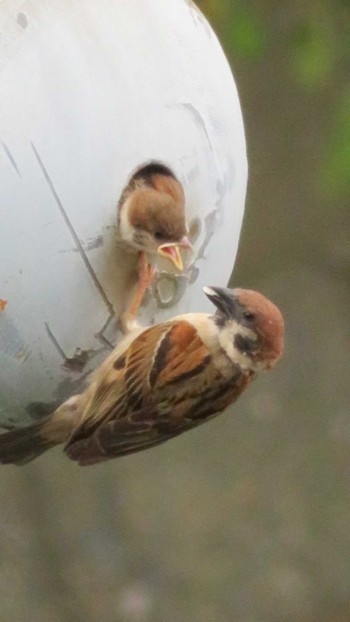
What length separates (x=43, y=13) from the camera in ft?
2.86

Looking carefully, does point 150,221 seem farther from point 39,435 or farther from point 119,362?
point 39,435

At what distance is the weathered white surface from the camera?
2.81 feet

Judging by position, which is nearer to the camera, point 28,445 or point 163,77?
point 163,77

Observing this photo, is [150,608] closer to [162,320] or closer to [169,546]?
[169,546]

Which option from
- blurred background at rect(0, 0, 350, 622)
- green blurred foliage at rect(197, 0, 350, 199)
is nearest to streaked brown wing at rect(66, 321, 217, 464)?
green blurred foliage at rect(197, 0, 350, 199)

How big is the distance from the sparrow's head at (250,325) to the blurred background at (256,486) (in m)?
1.32

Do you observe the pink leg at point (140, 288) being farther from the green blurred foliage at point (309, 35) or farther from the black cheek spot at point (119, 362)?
the green blurred foliage at point (309, 35)

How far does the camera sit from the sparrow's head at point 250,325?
1.02 m

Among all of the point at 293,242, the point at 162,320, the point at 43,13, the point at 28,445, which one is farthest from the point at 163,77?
the point at 293,242

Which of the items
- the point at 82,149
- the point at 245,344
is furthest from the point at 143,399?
the point at 82,149

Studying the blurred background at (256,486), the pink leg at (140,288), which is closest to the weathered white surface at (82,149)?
the pink leg at (140,288)

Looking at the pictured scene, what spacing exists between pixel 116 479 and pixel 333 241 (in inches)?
30.7

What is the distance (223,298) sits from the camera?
3.35ft

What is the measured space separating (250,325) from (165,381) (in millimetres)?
107
